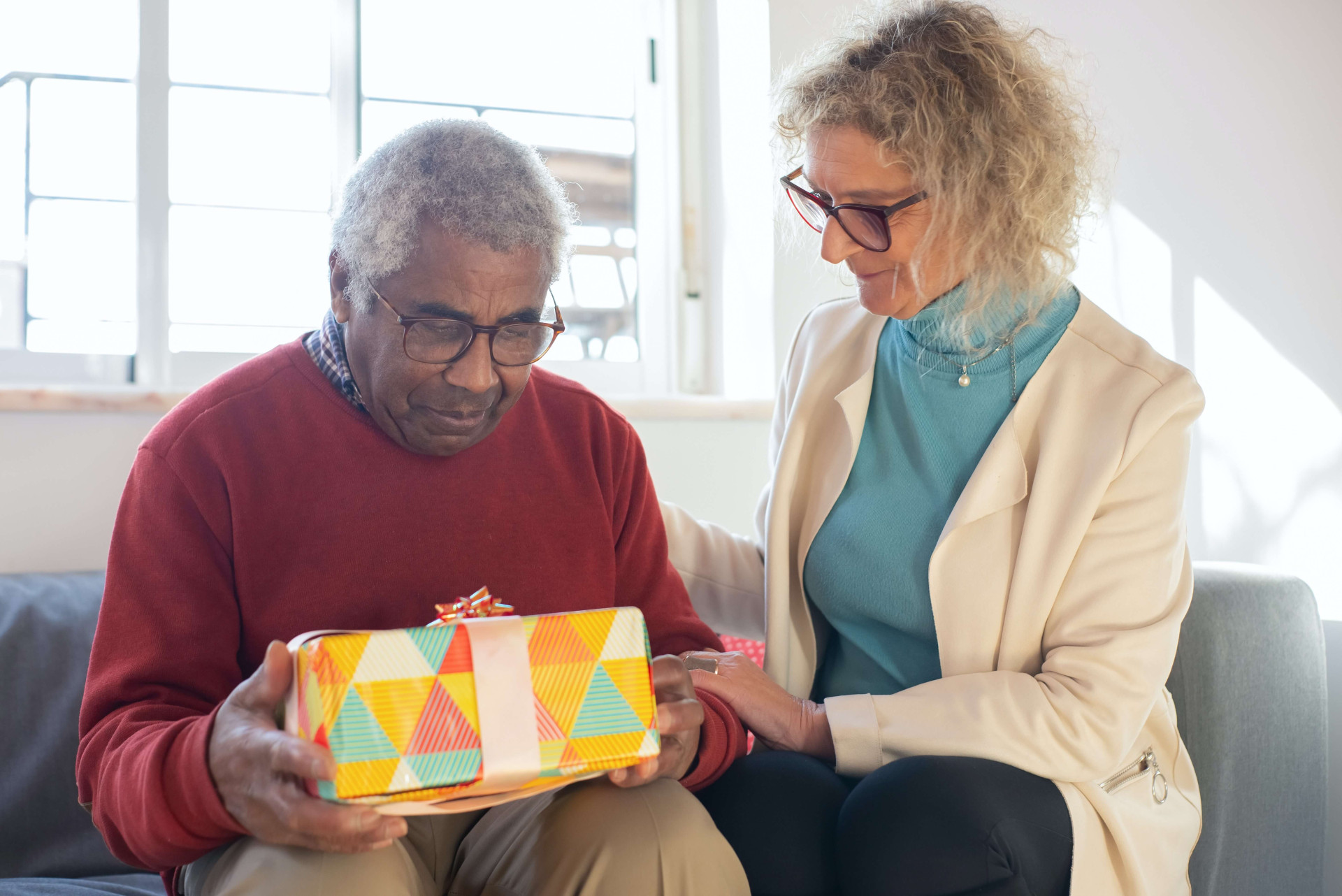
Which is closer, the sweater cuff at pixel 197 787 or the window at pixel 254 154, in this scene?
the sweater cuff at pixel 197 787

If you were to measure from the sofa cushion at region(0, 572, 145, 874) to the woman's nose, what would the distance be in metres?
1.27

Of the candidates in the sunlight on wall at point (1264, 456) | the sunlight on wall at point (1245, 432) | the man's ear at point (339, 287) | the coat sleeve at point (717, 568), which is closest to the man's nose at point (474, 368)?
the man's ear at point (339, 287)

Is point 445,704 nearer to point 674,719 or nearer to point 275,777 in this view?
point 275,777

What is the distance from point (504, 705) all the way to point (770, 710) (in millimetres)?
545

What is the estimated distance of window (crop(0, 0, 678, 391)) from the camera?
2221mm

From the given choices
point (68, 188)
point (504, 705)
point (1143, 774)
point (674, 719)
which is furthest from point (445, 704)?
point (68, 188)

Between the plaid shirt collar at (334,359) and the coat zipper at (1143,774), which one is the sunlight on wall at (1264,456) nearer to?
the coat zipper at (1143,774)

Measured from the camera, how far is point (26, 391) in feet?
6.36

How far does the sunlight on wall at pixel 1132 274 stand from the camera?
6.69 ft

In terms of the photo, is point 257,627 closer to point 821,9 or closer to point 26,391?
point 26,391

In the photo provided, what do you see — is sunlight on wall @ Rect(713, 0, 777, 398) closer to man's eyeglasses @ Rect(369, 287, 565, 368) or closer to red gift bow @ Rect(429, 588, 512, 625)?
man's eyeglasses @ Rect(369, 287, 565, 368)

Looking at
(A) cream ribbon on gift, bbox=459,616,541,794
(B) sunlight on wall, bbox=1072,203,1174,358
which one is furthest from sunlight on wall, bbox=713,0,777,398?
(A) cream ribbon on gift, bbox=459,616,541,794

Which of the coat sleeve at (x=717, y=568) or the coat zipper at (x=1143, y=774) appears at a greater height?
the coat sleeve at (x=717, y=568)

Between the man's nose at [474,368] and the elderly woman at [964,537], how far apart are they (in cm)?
42
